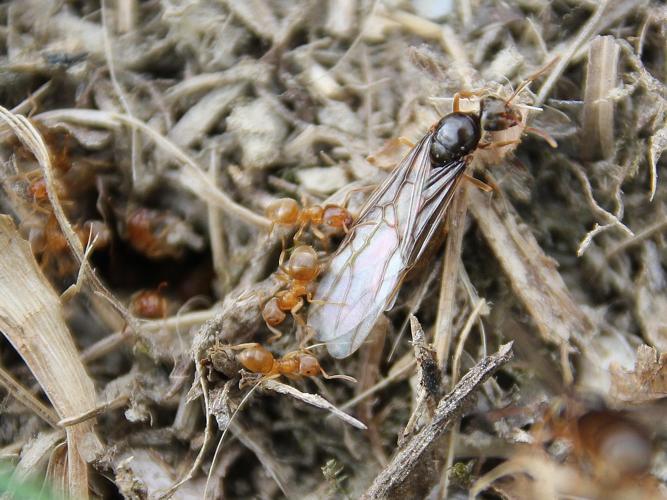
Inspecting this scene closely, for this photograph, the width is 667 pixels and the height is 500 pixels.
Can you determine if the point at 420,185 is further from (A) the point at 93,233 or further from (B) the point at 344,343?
(A) the point at 93,233

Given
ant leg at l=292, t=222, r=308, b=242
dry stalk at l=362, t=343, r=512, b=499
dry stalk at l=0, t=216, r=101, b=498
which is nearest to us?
dry stalk at l=362, t=343, r=512, b=499

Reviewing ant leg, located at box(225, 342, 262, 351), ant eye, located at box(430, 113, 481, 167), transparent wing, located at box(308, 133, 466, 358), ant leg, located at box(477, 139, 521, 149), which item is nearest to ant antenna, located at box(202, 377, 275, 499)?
ant leg, located at box(225, 342, 262, 351)

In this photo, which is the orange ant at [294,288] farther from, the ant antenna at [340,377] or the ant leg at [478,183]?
the ant leg at [478,183]

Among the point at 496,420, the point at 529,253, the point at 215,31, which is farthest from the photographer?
the point at 215,31

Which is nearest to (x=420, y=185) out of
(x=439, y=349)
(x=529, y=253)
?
(x=529, y=253)

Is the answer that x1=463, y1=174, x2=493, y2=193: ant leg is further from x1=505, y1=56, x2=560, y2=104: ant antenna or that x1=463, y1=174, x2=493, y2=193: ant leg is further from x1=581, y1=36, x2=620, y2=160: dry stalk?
x1=581, y1=36, x2=620, y2=160: dry stalk

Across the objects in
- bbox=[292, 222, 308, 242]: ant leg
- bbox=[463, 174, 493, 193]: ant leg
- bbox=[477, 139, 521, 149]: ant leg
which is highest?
bbox=[477, 139, 521, 149]: ant leg

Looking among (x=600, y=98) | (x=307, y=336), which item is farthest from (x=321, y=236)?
(x=600, y=98)
